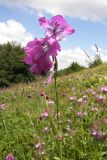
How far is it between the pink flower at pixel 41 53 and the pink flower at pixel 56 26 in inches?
2.0

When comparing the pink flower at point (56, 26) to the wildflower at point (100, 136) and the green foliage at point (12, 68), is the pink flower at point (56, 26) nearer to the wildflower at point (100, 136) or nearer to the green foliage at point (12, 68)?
the wildflower at point (100, 136)

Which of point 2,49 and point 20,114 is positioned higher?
point 2,49

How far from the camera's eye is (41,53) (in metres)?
2.21

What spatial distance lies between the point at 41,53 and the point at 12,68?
3696 cm

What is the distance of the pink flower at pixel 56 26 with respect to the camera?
2.23 metres

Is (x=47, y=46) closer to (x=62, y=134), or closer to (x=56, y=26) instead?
(x=56, y=26)

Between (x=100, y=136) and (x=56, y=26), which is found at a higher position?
(x=56, y=26)

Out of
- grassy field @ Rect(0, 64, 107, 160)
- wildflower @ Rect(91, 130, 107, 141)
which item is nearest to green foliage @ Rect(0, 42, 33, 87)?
grassy field @ Rect(0, 64, 107, 160)

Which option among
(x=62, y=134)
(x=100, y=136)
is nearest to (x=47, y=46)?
(x=100, y=136)

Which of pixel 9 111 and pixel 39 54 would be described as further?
pixel 9 111

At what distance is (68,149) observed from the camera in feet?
14.7

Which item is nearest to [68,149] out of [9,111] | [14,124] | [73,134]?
[73,134]

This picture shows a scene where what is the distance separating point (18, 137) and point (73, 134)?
114 cm

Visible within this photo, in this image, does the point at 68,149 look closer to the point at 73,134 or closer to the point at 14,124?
the point at 73,134
